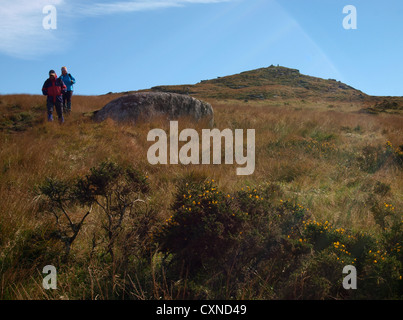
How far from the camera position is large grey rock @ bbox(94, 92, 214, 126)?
31.6 feet

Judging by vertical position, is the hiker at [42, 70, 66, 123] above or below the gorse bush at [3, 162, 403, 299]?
above

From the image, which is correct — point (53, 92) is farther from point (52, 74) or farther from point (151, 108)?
point (151, 108)

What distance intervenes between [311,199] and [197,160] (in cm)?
253

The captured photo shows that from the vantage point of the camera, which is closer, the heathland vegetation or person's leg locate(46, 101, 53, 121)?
the heathland vegetation

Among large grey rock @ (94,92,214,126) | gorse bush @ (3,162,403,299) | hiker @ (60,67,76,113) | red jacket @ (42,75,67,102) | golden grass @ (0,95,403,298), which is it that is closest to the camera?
gorse bush @ (3,162,403,299)

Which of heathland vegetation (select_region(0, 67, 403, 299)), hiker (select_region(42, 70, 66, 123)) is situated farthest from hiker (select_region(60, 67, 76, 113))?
heathland vegetation (select_region(0, 67, 403, 299))

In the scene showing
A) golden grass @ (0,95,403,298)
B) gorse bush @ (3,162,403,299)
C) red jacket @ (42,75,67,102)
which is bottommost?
gorse bush @ (3,162,403,299)

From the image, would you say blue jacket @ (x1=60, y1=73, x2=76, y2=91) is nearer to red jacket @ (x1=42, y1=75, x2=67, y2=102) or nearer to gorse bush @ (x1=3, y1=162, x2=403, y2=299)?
red jacket @ (x1=42, y1=75, x2=67, y2=102)

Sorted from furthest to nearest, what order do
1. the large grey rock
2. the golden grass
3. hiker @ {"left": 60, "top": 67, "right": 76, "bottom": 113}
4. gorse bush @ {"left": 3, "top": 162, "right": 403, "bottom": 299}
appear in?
hiker @ {"left": 60, "top": 67, "right": 76, "bottom": 113} → the large grey rock → the golden grass → gorse bush @ {"left": 3, "top": 162, "right": 403, "bottom": 299}

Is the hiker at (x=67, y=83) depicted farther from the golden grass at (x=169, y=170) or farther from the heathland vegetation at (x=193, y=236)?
the heathland vegetation at (x=193, y=236)

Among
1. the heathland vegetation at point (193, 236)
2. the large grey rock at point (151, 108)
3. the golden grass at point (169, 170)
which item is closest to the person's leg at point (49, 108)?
the golden grass at point (169, 170)

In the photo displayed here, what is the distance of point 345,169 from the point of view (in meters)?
5.74

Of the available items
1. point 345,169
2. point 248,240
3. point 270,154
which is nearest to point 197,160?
point 270,154

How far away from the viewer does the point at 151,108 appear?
32.8ft
